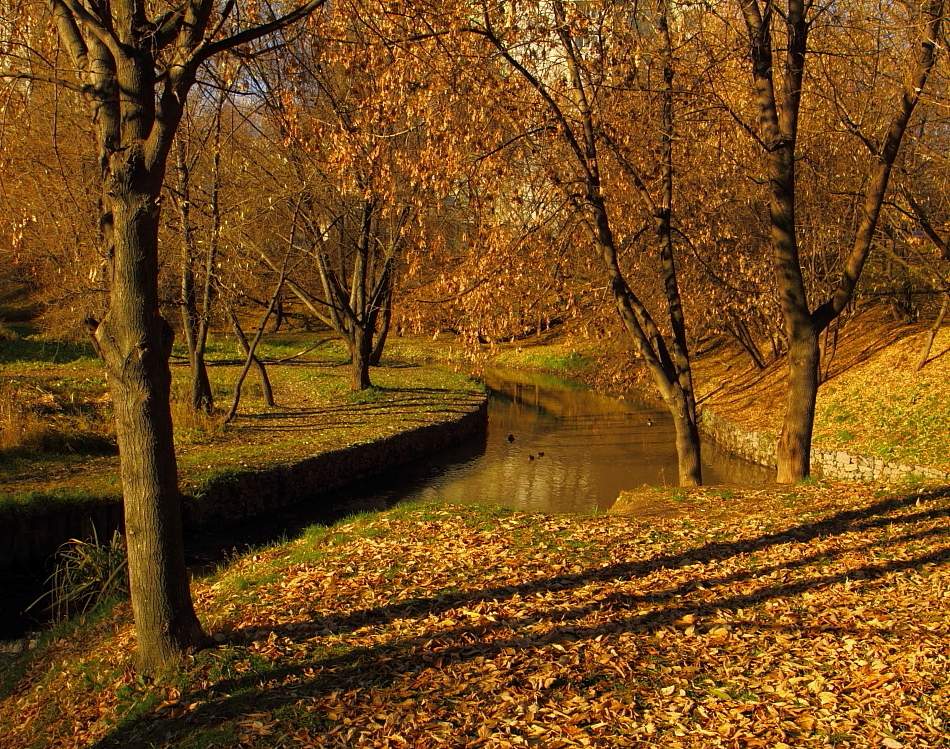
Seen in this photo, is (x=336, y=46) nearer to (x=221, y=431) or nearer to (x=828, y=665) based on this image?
(x=828, y=665)

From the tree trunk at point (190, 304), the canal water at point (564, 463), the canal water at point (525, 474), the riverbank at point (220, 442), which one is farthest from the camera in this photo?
the canal water at point (564, 463)

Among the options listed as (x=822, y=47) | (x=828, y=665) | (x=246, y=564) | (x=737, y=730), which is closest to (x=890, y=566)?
(x=828, y=665)

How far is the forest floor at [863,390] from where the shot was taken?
16891 millimetres

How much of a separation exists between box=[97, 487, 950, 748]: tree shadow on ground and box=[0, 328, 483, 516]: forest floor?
6.83 meters

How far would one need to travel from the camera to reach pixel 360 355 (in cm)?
2423

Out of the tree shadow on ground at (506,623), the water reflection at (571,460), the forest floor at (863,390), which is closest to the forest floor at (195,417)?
the water reflection at (571,460)

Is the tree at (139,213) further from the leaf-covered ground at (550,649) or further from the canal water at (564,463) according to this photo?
the canal water at (564,463)

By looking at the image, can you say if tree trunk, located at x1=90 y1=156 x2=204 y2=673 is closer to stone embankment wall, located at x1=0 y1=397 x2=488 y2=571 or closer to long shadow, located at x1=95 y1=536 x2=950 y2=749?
long shadow, located at x1=95 y1=536 x2=950 y2=749

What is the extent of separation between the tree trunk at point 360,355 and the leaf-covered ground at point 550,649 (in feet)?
49.7

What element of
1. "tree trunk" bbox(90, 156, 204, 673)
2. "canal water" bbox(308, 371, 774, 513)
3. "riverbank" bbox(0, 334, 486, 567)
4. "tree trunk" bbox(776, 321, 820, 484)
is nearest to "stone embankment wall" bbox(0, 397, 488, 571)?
"riverbank" bbox(0, 334, 486, 567)

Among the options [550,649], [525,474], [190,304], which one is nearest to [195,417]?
[190,304]

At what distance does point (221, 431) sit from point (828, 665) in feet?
47.4

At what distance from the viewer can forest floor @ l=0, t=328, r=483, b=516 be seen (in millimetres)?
13234

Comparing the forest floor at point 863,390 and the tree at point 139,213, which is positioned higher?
the tree at point 139,213
